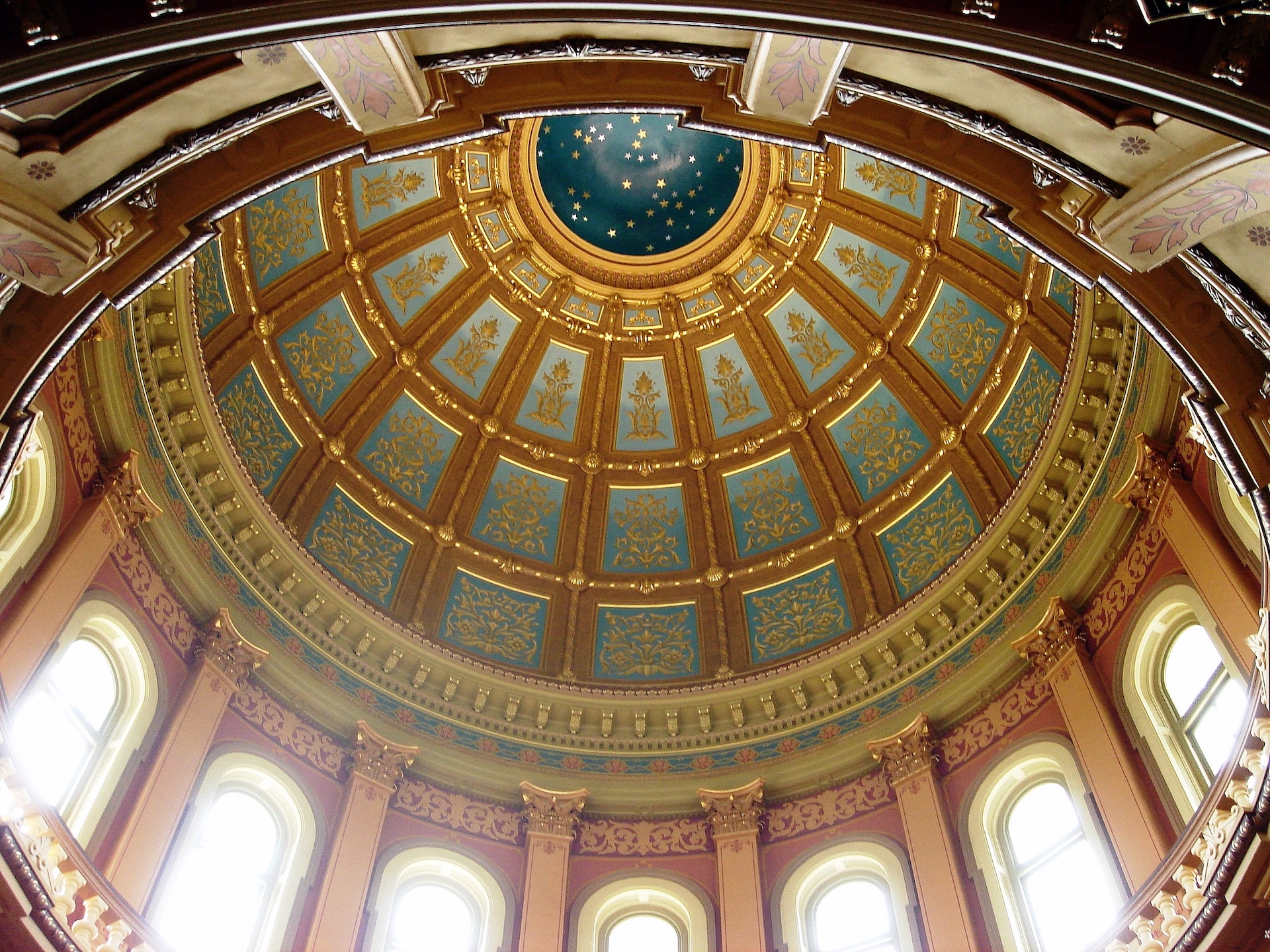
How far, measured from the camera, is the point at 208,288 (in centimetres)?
1908

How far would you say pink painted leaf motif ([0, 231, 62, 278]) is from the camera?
818cm

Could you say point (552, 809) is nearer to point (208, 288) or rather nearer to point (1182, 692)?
point (1182, 692)

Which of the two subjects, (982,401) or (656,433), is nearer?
(982,401)

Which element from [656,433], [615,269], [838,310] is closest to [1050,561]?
[838,310]

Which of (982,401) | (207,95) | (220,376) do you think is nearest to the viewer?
(207,95)

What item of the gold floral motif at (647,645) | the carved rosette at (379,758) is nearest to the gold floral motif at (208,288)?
the carved rosette at (379,758)

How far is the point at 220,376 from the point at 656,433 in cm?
929

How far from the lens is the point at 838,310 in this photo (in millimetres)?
23750

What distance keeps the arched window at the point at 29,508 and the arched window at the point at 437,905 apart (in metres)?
6.53

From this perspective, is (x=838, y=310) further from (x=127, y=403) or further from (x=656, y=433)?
(x=127, y=403)

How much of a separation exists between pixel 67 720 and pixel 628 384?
14177mm

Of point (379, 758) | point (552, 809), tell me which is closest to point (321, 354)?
point (379, 758)

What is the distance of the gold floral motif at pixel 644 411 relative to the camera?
81.5 ft

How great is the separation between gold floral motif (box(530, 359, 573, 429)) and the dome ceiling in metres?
0.05
